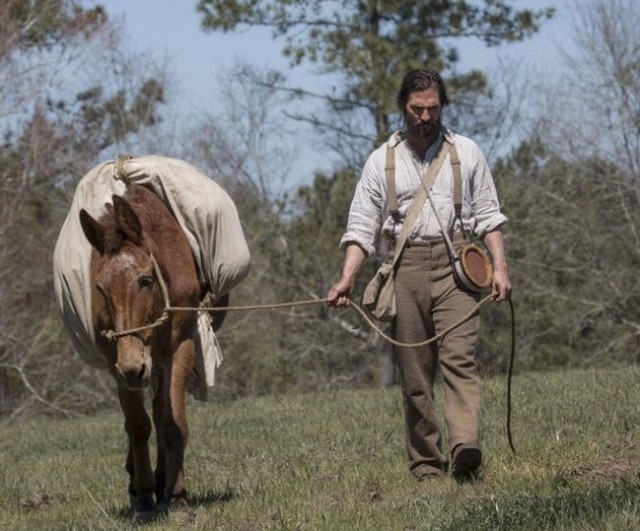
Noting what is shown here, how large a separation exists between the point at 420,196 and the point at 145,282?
5.14 ft

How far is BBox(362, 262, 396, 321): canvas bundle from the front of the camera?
8094mm

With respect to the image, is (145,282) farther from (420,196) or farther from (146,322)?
(420,196)

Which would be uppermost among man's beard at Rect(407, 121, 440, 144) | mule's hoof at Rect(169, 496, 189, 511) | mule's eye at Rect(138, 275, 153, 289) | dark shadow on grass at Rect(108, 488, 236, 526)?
man's beard at Rect(407, 121, 440, 144)

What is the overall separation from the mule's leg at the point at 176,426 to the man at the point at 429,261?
0.91 m

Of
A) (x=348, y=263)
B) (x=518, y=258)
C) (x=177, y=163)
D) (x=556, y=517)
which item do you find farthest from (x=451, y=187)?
(x=518, y=258)

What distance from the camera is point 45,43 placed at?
3581 centimetres

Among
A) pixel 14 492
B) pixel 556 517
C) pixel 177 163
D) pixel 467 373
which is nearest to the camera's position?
pixel 556 517

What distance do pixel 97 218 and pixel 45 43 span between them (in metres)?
28.7

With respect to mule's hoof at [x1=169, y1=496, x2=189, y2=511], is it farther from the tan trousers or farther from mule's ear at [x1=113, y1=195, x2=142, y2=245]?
mule's ear at [x1=113, y1=195, x2=142, y2=245]

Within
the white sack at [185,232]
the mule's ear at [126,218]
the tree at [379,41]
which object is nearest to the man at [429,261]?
the white sack at [185,232]

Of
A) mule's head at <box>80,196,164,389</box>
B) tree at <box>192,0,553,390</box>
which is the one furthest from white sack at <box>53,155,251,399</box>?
tree at <box>192,0,553,390</box>

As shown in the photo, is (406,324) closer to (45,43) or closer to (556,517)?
(556,517)

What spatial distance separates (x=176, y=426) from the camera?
26.7 ft

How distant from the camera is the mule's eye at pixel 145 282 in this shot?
299 inches
